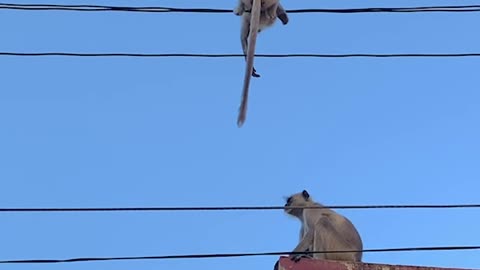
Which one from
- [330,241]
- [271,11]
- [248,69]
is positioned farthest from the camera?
[330,241]

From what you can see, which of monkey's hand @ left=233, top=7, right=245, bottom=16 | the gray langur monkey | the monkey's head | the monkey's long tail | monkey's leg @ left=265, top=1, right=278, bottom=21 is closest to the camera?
the monkey's long tail

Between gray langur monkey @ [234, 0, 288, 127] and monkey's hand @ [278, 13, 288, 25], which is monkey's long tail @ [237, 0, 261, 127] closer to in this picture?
gray langur monkey @ [234, 0, 288, 127]

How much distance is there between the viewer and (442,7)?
7.84 m

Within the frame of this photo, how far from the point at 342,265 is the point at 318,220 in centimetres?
304

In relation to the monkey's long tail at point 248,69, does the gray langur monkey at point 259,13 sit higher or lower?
higher

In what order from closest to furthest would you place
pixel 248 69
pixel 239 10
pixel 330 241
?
pixel 248 69 < pixel 239 10 < pixel 330 241

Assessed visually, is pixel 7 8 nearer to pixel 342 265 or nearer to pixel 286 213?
pixel 342 265

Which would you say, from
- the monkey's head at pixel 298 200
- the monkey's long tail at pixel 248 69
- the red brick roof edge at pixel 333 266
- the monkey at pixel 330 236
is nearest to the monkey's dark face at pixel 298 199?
the monkey's head at pixel 298 200

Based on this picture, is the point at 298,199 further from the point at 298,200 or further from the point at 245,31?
the point at 245,31

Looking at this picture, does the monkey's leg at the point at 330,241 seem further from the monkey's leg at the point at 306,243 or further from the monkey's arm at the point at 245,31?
the monkey's arm at the point at 245,31

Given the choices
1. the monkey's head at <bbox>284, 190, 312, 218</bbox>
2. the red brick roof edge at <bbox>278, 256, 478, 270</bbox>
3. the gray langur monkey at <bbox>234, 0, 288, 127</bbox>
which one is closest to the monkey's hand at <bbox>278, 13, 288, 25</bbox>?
the gray langur monkey at <bbox>234, 0, 288, 127</bbox>

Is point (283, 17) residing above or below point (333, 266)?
above

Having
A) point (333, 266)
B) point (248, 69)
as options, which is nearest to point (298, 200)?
point (333, 266)

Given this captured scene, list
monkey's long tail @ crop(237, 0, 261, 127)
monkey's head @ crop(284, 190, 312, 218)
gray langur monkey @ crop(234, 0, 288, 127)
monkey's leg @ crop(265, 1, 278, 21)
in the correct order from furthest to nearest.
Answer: monkey's head @ crop(284, 190, 312, 218) < monkey's leg @ crop(265, 1, 278, 21) < gray langur monkey @ crop(234, 0, 288, 127) < monkey's long tail @ crop(237, 0, 261, 127)
